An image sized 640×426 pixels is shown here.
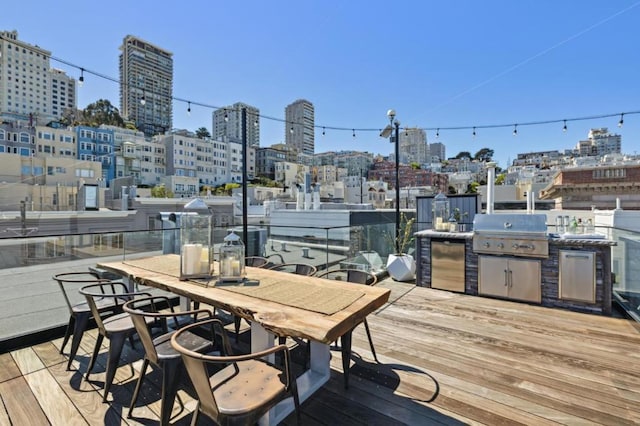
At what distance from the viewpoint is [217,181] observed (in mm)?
43531

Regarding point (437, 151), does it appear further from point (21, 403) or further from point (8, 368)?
point (21, 403)

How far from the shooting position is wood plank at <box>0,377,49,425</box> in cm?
173

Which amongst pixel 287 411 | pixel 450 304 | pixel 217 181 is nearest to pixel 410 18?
pixel 450 304

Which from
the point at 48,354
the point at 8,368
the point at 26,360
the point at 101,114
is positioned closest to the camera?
the point at 8,368

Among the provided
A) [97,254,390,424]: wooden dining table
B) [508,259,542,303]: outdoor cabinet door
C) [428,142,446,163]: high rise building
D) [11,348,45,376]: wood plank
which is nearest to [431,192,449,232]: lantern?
[508,259,542,303]: outdoor cabinet door

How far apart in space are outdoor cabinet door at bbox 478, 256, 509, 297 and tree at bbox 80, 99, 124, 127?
49.1m

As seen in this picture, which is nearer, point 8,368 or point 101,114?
point 8,368

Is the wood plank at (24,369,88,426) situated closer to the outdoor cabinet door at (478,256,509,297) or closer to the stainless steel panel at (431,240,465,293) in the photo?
the stainless steel panel at (431,240,465,293)

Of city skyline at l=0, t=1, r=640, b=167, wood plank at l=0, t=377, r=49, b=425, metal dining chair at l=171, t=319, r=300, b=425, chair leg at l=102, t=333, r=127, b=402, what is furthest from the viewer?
city skyline at l=0, t=1, r=640, b=167

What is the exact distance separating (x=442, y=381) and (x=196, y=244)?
6.88 ft

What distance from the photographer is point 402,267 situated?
5016mm

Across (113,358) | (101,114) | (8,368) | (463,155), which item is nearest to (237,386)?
(113,358)

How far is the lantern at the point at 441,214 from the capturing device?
15.8 ft

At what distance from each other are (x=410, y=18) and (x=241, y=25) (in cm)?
374
